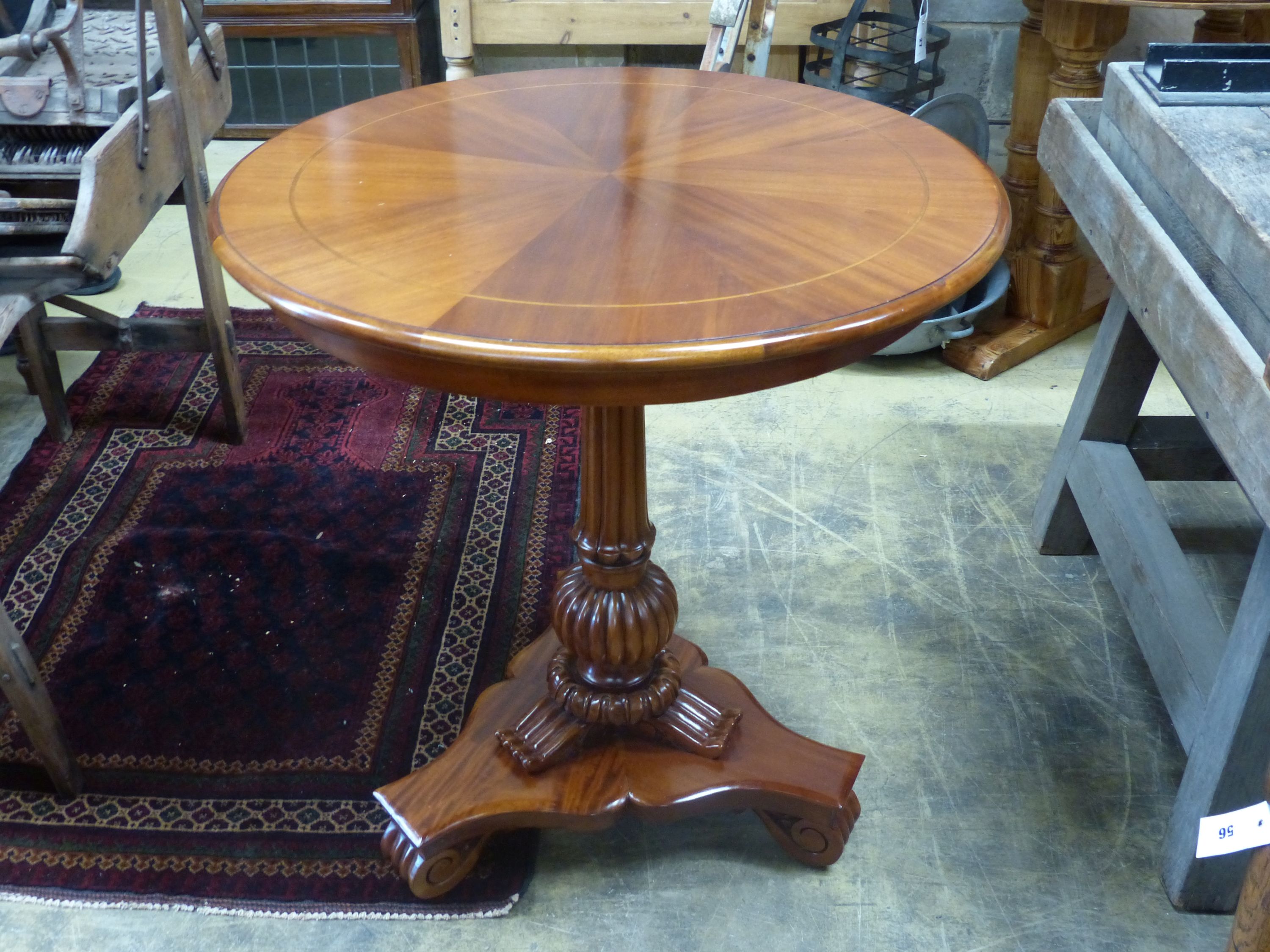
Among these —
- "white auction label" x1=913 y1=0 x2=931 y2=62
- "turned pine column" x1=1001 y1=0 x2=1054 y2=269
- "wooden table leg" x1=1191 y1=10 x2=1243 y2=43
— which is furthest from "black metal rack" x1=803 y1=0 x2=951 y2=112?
"wooden table leg" x1=1191 y1=10 x2=1243 y2=43

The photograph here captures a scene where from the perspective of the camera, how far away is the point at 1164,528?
73.2 inches

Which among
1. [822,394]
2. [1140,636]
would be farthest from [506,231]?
[822,394]

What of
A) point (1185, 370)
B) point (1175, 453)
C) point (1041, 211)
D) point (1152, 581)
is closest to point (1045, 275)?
point (1041, 211)

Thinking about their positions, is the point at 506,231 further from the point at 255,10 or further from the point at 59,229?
the point at 255,10

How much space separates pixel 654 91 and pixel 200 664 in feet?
3.97

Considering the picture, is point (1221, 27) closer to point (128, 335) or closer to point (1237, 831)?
point (1237, 831)

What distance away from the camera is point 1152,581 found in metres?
1.79

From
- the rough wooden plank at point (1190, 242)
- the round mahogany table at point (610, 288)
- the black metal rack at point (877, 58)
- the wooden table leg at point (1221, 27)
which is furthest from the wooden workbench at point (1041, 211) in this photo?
the round mahogany table at point (610, 288)

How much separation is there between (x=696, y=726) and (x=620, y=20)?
2316mm

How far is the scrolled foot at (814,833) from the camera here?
62.4 inches

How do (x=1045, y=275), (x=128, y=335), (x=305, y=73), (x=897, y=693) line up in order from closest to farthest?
(x=897, y=693), (x=128, y=335), (x=1045, y=275), (x=305, y=73)

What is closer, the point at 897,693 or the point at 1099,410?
the point at 897,693

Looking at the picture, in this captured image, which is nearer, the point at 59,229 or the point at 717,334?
the point at 717,334

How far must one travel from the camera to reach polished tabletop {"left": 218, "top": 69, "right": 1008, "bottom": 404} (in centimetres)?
106
